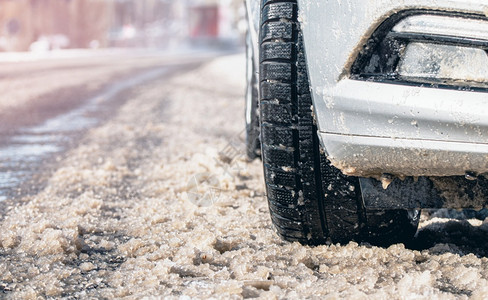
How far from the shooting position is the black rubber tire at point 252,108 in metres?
3.17

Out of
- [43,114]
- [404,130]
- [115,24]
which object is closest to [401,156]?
[404,130]

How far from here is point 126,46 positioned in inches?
1710

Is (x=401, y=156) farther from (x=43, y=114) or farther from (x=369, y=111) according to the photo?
(x=43, y=114)

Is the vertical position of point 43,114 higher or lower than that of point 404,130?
lower

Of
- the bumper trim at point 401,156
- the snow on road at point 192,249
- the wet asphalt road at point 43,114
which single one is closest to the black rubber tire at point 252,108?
the snow on road at point 192,249

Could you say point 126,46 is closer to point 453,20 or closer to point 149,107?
point 149,107

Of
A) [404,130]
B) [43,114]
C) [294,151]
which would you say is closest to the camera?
[404,130]

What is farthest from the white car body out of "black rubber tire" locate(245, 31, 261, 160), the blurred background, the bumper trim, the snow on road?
the blurred background

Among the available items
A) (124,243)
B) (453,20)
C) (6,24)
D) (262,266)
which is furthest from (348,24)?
(6,24)

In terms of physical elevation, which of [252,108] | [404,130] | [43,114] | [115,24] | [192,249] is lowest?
[43,114]

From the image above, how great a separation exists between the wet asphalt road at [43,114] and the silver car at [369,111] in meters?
1.77

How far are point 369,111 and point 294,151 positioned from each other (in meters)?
0.32

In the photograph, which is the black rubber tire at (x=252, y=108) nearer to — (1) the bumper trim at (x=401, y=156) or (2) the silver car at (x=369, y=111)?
(2) the silver car at (x=369, y=111)

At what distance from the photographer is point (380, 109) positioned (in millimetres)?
1666
